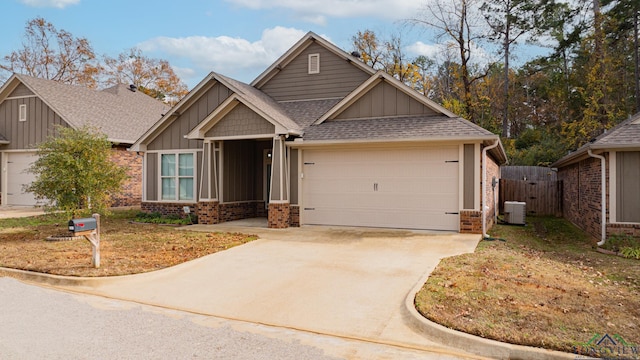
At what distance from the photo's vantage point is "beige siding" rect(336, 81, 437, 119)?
12.1 m

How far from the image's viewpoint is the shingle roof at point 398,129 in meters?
10.6

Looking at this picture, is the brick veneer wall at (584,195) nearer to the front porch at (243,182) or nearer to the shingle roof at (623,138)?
the shingle roof at (623,138)

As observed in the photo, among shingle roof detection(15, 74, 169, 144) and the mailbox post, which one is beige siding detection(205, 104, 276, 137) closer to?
the mailbox post

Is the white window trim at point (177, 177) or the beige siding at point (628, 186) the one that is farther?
the white window trim at point (177, 177)

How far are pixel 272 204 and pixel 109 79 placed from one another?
29152 mm

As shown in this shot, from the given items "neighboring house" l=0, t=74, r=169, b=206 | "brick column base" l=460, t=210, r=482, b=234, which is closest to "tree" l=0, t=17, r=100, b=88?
"neighboring house" l=0, t=74, r=169, b=206

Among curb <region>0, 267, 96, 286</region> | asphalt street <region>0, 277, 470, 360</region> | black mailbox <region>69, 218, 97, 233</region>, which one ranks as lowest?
asphalt street <region>0, 277, 470, 360</region>

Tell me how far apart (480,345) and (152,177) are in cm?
1311

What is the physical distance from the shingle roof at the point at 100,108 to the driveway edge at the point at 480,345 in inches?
667

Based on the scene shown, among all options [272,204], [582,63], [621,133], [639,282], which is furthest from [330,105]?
[582,63]

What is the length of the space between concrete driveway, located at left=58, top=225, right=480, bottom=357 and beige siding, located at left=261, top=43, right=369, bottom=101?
754 centimetres

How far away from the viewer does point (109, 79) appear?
113 ft

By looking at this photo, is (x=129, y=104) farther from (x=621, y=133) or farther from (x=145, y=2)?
(x=621, y=133)

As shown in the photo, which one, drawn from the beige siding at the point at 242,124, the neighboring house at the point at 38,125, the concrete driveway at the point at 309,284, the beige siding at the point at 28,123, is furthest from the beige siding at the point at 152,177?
the concrete driveway at the point at 309,284
